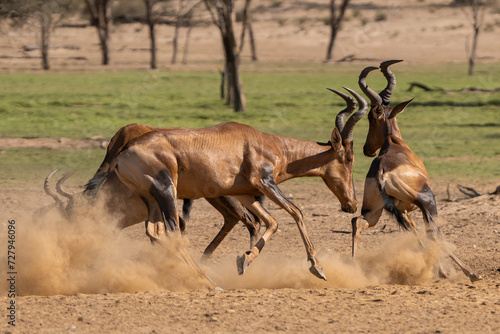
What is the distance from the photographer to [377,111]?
8.98 m

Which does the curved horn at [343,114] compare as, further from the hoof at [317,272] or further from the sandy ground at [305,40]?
the sandy ground at [305,40]

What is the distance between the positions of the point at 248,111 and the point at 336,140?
52.7ft

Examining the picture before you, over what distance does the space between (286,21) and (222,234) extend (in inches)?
2236

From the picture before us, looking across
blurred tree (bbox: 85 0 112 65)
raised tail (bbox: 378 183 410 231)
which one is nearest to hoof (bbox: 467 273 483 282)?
raised tail (bbox: 378 183 410 231)

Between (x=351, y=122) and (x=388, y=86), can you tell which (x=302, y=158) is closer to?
(x=351, y=122)

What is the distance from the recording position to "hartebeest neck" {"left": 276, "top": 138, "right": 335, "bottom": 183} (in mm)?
8555

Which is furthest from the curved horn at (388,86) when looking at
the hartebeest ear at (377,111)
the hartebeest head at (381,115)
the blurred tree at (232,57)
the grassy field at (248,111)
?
the blurred tree at (232,57)

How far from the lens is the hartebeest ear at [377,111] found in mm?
8924

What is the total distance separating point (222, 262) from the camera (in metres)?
8.91

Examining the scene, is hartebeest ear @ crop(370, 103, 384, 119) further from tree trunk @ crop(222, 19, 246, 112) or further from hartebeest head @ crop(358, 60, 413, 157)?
tree trunk @ crop(222, 19, 246, 112)

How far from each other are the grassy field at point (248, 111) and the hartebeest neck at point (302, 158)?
5.90m

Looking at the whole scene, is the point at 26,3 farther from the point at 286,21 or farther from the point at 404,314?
the point at 286,21

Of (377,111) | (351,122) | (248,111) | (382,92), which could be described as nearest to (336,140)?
(351,122)

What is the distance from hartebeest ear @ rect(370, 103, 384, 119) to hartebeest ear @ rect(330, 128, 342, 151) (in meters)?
0.60
